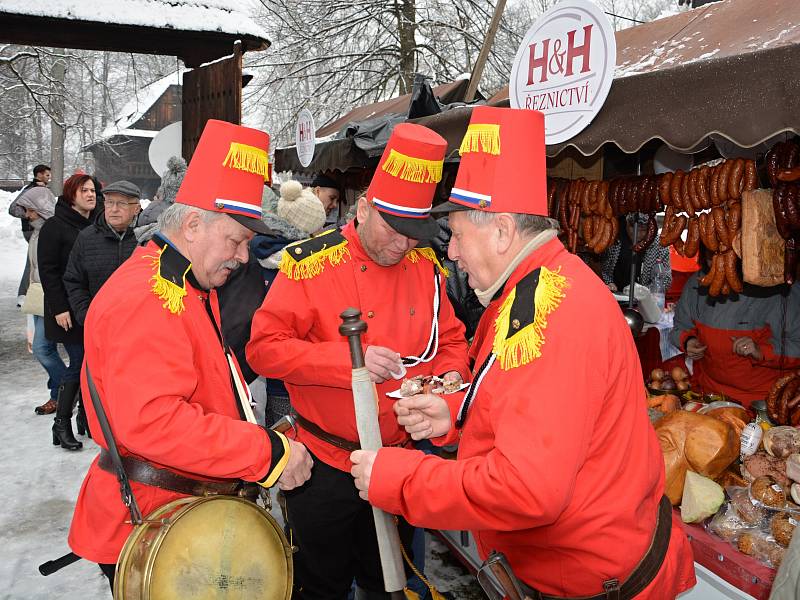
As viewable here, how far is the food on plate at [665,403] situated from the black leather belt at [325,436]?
1.96m

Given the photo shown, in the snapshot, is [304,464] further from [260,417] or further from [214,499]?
[260,417]

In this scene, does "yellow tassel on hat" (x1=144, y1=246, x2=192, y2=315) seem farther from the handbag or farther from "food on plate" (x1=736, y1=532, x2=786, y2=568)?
the handbag

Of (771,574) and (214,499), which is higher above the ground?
(214,499)

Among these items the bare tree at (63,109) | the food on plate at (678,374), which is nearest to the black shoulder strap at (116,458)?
the food on plate at (678,374)

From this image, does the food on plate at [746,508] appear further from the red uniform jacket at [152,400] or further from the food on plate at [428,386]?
the red uniform jacket at [152,400]

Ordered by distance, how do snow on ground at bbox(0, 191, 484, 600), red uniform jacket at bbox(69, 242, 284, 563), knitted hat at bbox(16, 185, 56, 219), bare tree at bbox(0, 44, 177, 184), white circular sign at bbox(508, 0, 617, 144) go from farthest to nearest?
bare tree at bbox(0, 44, 177, 184), knitted hat at bbox(16, 185, 56, 219), snow on ground at bbox(0, 191, 484, 600), white circular sign at bbox(508, 0, 617, 144), red uniform jacket at bbox(69, 242, 284, 563)

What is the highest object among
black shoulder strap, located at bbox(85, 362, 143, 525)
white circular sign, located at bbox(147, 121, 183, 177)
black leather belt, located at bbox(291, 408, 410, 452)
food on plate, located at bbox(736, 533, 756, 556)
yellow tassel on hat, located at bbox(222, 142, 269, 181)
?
Result: white circular sign, located at bbox(147, 121, 183, 177)

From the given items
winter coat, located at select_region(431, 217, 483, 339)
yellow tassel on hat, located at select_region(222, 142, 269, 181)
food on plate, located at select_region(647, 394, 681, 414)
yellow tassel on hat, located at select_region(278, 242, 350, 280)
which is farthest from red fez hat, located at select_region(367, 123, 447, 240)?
food on plate, located at select_region(647, 394, 681, 414)

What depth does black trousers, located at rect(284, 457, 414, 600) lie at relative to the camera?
2822mm

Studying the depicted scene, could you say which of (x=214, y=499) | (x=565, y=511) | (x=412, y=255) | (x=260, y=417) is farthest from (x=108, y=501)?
(x=260, y=417)

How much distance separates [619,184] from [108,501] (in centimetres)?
353

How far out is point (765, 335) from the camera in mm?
4254

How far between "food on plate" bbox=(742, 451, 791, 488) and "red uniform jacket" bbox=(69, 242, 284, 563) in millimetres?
2532

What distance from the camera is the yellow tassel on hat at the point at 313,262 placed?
2.84 m
